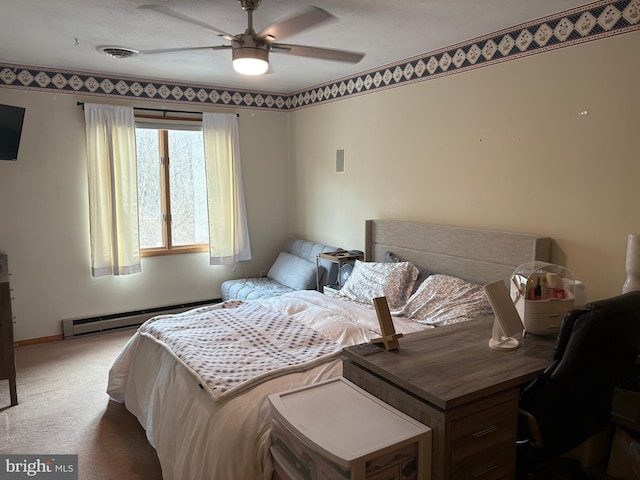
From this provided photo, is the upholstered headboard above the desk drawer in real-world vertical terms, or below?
above

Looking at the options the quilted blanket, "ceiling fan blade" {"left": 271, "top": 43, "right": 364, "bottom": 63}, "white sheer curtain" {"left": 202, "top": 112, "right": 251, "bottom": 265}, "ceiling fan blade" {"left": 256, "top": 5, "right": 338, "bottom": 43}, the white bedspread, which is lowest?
the white bedspread

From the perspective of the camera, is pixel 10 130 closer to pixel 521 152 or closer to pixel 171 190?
pixel 171 190

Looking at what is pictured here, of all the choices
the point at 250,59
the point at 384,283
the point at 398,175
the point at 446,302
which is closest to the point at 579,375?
Answer: the point at 446,302

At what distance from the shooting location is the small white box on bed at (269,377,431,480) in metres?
1.44

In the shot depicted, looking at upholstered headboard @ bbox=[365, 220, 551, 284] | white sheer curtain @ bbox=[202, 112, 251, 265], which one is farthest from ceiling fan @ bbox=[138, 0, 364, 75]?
white sheer curtain @ bbox=[202, 112, 251, 265]

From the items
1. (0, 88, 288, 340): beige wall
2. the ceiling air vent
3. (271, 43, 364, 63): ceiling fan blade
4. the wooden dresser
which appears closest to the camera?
(271, 43, 364, 63): ceiling fan blade

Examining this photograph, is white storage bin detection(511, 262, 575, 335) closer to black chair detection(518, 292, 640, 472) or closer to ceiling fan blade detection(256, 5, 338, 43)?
black chair detection(518, 292, 640, 472)

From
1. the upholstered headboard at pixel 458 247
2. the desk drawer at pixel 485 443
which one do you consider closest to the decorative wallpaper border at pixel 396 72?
the upholstered headboard at pixel 458 247

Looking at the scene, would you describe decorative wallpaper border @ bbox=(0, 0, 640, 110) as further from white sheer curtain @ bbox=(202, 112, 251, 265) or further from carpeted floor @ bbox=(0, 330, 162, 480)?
carpeted floor @ bbox=(0, 330, 162, 480)

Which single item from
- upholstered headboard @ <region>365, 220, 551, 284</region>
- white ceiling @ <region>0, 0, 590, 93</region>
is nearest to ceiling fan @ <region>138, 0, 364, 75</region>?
white ceiling @ <region>0, 0, 590, 93</region>

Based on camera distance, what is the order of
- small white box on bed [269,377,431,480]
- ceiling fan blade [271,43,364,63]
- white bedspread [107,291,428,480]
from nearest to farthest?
small white box on bed [269,377,431,480] < white bedspread [107,291,428,480] < ceiling fan blade [271,43,364,63]

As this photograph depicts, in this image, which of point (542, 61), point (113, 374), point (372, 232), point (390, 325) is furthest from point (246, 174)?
point (390, 325)

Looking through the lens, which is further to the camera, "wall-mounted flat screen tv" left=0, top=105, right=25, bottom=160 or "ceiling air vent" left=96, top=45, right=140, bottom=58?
"wall-mounted flat screen tv" left=0, top=105, right=25, bottom=160

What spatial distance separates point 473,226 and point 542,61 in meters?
1.18
